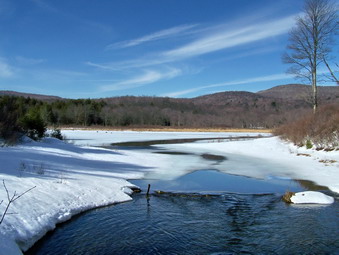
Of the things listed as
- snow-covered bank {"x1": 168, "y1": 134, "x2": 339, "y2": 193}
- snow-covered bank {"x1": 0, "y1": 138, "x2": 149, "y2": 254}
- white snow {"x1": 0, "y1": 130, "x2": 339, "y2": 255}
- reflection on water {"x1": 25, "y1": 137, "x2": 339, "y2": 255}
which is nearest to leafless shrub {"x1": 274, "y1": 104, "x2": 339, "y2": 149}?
snow-covered bank {"x1": 168, "y1": 134, "x2": 339, "y2": 193}

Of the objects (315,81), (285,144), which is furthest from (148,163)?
(315,81)

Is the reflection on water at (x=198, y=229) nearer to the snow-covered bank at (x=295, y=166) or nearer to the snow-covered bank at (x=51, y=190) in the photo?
the snow-covered bank at (x=51, y=190)

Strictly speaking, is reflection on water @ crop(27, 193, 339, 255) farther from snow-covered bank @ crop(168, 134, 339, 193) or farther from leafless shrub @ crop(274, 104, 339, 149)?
leafless shrub @ crop(274, 104, 339, 149)

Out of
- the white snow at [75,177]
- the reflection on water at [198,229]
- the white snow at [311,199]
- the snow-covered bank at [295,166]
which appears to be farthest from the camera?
the snow-covered bank at [295,166]

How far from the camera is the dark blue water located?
5422 mm

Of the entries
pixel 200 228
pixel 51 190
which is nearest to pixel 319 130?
pixel 200 228

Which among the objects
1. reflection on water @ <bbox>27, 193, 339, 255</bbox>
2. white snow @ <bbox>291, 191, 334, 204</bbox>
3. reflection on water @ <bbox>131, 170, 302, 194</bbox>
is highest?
white snow @ <bbox>291, 191, 334, 204</bbox>

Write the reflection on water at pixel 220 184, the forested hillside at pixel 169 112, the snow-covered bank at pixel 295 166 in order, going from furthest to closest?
the forested hillside at pixel 169 112, the snow-covered bank at pixel 295 166, the reflection on water at pixel 220 184

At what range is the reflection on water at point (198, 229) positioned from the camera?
17.7ft

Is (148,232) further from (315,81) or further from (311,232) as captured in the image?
(315,81)

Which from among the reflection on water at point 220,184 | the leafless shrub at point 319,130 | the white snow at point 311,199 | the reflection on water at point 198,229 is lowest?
the reflection on water at point 198,229

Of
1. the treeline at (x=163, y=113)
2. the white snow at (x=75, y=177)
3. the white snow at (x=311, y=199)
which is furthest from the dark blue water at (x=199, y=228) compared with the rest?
the treeline at (x=163, y=113)

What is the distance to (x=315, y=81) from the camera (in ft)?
76.3

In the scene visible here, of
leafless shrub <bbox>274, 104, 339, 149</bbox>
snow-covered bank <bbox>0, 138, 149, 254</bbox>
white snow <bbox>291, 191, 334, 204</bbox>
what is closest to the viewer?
snow-covered bank <bbox>0, 138, 149, 254</bbox>
